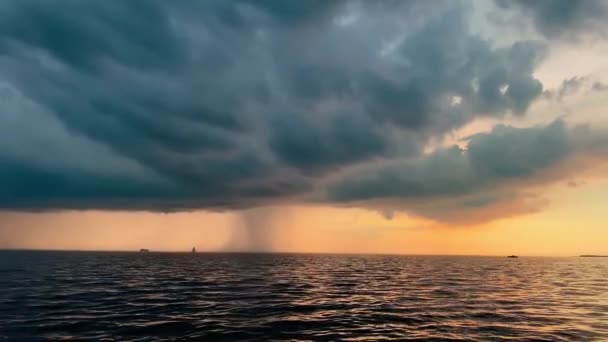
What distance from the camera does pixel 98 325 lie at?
24.6 m

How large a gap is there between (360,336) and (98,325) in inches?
691

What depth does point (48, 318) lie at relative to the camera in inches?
1037

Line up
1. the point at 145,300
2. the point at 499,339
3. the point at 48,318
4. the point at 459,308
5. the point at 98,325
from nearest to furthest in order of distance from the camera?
the point at 499,339 → the point at 98,325 → the point at 48,318 → the point at 459,308 → the point at 145,300

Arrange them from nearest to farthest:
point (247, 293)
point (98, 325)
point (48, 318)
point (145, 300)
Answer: point (98, 325), point (48, 318), point (145, 300), point (247, 293)

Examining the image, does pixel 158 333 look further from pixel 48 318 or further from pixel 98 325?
pixel 48 318

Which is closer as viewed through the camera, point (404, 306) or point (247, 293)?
point (404, 306)

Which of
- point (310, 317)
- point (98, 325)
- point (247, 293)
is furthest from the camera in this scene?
point (247, 293)

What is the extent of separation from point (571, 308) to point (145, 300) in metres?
40.1

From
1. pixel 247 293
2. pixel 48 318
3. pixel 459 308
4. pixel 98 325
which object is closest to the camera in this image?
pixel 98 325

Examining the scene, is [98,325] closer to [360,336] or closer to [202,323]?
[202,323]

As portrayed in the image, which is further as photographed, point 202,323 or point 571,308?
point 571,308

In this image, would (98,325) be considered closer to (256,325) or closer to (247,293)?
(256,325)

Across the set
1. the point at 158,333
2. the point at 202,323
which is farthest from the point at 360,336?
the point at 158,333

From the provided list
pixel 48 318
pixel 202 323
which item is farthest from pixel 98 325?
pixel 202 323
